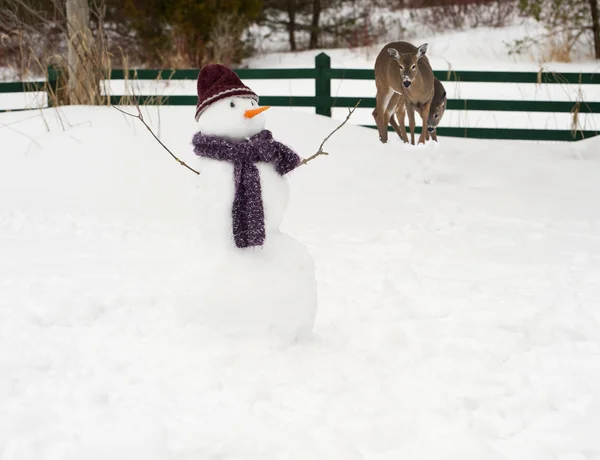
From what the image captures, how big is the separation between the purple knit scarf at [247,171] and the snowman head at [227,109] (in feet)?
0.12

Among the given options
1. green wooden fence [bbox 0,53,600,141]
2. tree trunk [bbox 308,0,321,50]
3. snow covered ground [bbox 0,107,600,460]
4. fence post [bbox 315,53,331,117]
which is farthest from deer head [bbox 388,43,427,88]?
tree trunk [bbox 308,0,321,50]

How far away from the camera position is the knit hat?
275cm

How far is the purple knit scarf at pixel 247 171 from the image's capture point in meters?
2.72

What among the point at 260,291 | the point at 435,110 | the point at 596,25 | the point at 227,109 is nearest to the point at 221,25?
the point at 596,25

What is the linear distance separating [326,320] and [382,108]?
8.48ft

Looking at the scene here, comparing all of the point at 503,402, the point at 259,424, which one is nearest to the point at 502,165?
the point at 503,402

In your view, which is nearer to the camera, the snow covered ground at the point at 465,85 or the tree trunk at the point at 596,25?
the snow covered ground at the point at 465,85

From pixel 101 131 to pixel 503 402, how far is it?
469 cm

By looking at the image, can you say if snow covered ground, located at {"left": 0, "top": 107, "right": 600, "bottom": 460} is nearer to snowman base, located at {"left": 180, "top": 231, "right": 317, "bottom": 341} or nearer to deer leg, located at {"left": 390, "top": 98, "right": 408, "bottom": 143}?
snowman base, located at {"left": 180, "top": 231, "right": 317, "bottom": 341}

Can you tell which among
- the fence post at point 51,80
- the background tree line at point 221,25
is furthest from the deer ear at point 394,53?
the fence post at point 51,80

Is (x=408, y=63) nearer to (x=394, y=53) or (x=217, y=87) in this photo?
(x=394, y=53)

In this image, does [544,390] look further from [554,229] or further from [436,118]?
[436,118]

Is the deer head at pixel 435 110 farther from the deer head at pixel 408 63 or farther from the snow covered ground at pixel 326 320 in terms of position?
the deer head at pixel 408 63

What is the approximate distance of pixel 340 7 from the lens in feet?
52.9
